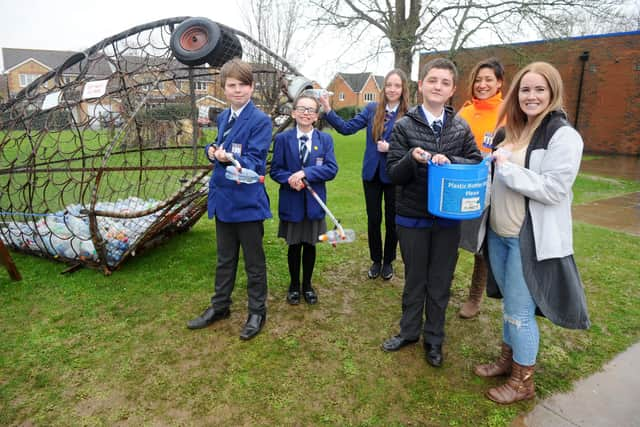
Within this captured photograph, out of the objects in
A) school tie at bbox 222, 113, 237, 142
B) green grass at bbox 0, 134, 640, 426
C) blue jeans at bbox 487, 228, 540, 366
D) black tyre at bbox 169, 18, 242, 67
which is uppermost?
black tyre at bbox 169, 18, 242, 67

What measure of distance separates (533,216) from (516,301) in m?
0.52

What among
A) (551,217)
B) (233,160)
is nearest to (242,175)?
(233,160)

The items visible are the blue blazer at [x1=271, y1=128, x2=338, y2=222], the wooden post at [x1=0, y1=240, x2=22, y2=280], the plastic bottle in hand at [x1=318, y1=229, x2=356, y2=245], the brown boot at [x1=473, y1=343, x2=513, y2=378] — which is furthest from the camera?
the wooden post at [x1=0, y1=240, x2=22, y2=280]

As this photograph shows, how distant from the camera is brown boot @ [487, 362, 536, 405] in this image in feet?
8.02

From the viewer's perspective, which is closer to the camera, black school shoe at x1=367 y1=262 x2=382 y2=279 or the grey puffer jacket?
the grey puffer jacket

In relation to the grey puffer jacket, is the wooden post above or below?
below

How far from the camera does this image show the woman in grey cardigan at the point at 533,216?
6.90 ft

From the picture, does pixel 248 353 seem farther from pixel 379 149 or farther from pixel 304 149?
pixel 379 149

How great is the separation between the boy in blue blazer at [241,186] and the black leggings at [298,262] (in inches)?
18.0

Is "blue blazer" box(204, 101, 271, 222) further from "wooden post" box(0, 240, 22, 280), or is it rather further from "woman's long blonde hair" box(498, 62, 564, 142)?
"wooden post" box(0, 240, 22, 280)

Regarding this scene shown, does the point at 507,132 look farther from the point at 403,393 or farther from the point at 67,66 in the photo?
the point at 67,66

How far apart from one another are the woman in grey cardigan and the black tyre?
2546 millimetres

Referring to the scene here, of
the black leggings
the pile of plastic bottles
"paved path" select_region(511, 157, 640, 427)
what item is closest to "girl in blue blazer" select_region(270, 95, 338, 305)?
the black leggings

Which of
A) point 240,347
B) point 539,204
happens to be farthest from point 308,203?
point 539,204
